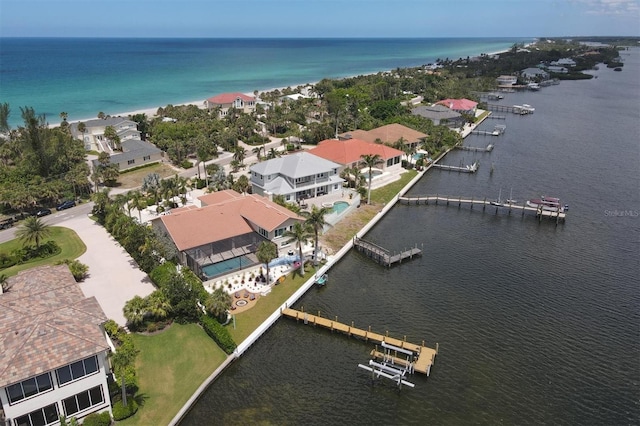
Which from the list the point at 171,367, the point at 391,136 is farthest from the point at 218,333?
the point at 391,136

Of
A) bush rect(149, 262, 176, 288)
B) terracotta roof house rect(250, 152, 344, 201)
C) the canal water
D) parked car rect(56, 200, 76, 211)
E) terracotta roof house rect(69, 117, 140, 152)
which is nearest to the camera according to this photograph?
the canal water

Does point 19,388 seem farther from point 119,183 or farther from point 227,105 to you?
point 227,105

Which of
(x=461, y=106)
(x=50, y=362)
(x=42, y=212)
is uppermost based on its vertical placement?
(x=461, y=106)

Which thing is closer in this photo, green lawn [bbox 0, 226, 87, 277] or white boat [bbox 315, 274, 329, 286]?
white boat [bbox 315, 274, 329, 286]

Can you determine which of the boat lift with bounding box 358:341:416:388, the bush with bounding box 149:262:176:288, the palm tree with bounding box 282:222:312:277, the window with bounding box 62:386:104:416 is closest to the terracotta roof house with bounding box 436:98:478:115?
the palm tree with bounding box 282:222:312:277

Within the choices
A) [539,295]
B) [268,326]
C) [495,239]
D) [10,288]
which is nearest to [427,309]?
[539,295]

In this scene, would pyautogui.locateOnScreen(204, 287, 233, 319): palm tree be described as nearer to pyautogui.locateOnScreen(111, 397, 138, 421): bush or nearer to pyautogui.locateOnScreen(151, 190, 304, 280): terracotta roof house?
pyautogui.locateOnScreen(151, 190, 304, 280): terracotta roof house

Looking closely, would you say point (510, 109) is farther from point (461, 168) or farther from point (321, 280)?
point (321, 280)
